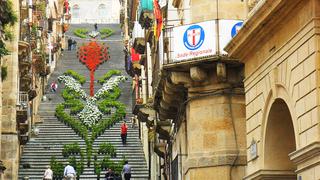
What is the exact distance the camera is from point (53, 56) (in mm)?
84812

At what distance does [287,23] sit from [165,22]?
16.3m

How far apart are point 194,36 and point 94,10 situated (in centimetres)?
11039

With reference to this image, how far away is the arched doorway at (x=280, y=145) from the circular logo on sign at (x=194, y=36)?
6.36 m

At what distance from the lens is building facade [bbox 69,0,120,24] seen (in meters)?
136

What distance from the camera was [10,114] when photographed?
164 feet

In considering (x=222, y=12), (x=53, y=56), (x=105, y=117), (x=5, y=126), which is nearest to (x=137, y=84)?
(x=105, y=117)

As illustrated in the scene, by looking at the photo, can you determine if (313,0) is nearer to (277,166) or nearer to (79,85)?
(277,166)

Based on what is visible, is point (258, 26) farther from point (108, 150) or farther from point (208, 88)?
point (108, 150)

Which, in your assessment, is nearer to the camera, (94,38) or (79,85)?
(79,85)

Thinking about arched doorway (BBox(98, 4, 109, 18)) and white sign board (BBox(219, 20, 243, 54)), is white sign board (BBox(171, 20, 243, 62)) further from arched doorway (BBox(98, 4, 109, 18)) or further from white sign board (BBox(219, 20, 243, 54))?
arched doorway (BBox(98, 4, 109, 18))

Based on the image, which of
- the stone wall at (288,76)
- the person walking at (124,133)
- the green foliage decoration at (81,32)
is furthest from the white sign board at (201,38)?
the green foliage decoration at (81,32)

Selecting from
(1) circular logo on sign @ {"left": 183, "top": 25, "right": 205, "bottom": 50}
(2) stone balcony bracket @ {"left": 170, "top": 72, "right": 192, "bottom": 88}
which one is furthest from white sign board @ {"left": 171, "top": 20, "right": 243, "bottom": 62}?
(2) stone balcony bracket @ {"left": 170, "top": 72, "right": 192, "bottom": 88}

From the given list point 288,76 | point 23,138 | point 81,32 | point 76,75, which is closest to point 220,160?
point 288,76

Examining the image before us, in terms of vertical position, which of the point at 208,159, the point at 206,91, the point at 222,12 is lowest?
the point at 208,159
